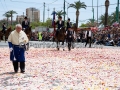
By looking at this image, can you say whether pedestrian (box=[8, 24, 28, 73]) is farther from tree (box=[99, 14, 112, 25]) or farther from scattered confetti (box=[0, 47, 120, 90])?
tree (box=[99, 14, 112, 25])

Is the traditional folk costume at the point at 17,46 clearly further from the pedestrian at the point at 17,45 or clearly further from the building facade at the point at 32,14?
the building facade at the point at 32,14

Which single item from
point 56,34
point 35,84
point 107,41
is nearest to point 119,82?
point 35,84

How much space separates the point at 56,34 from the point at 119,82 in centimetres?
1422

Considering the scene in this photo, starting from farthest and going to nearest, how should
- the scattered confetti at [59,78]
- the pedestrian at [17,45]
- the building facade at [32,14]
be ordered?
the building facade at [32,14] < the pedestrian at [17,45] < the scattered confetti at [59,78]

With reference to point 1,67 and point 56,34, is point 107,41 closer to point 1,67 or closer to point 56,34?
point 56,34

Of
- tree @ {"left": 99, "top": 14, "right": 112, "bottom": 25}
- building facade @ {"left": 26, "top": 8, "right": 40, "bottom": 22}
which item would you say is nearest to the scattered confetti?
tree @ {"left": 99, "top": 14, "right": 112, "bottom": 25}

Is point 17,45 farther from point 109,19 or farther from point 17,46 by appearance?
point 109,19

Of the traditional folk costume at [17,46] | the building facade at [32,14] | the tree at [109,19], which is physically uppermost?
the building facade at [32,14]

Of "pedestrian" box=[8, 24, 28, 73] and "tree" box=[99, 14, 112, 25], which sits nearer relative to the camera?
"pedestrian" box=[8, 24, 28, 73]

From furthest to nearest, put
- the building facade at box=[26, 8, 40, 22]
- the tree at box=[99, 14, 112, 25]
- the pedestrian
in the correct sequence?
the building facade at box=[26, 8, 40, 22] → the tree at box=[99, 14, 112, 25] → the pedestrian

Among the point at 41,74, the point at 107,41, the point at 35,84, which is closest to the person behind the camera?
the point at 35,84

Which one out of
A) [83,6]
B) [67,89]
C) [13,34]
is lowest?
[67,89]

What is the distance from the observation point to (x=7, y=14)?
4579 inches

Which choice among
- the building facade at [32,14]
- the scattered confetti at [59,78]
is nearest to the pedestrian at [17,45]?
the scattered confetti at [59,78]
